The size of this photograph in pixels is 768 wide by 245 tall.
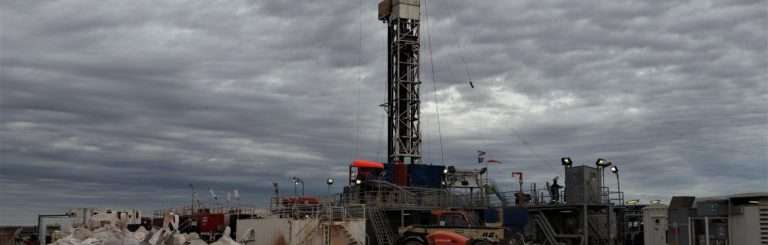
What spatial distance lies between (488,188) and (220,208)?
56.3 feet

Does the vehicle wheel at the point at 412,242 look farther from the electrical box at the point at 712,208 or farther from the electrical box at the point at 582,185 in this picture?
the electrical box at the point at 582,185

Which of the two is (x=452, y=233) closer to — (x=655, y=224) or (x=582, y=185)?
(x=655, y=224)

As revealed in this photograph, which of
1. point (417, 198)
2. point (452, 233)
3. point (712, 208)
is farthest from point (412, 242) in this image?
point (417, 198)

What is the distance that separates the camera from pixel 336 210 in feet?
127

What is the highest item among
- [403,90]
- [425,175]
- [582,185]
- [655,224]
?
[403,90]

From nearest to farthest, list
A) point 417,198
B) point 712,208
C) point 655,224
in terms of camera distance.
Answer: point 712,208 → point 655,224 → point 417,198

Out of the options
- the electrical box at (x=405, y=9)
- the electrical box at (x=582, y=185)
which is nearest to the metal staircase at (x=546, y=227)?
the electrical box at (x=582, y=185)

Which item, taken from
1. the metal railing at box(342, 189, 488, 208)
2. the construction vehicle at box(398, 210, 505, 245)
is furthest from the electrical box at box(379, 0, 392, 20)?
the construction vehicle at box(398, 210, 505, 245)

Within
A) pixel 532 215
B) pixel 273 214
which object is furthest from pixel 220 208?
pixel 532 215

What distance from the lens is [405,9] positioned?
55.9m

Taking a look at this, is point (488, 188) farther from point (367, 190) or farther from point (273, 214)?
point (273, 214)

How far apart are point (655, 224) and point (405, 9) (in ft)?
91.6

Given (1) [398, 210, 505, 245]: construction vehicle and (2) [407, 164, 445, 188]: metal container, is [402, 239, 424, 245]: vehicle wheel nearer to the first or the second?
(1) [398, 210, 505, 245]: construction vehicle

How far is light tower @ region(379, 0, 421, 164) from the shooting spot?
54.9m
